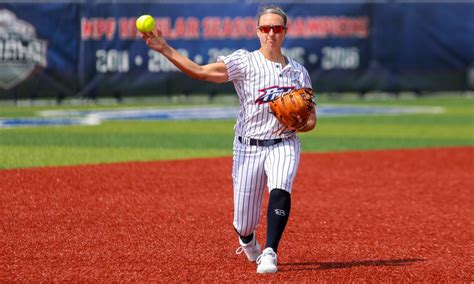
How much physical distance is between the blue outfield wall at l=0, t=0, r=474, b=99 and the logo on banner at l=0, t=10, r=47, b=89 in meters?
Answer: 0.02

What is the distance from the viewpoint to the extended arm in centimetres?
623

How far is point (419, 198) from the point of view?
10273 mm

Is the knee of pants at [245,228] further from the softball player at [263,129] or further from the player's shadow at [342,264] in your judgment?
the player's shadow at [342,264]

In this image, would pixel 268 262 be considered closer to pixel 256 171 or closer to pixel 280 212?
pixel 280 212

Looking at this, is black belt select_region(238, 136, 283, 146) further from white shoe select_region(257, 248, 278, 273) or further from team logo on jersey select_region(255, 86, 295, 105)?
white shoe select_region(257, 248, 278, 273)

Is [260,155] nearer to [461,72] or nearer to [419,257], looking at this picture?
[419,257]

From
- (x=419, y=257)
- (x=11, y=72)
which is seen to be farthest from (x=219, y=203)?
(x=11, y=72)

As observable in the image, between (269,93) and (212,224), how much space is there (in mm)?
2178

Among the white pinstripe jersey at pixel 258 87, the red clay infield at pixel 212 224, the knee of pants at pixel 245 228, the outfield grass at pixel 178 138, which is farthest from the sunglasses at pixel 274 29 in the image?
the outfield grass at pixel 178 138

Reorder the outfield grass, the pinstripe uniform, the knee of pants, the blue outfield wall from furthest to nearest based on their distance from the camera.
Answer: the blue outfield wall → the outfield grass → the knee of pants → the pinstripe uniform

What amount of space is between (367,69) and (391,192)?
41.3 feet

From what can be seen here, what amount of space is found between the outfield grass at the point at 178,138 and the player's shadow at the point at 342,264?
6.04 metres

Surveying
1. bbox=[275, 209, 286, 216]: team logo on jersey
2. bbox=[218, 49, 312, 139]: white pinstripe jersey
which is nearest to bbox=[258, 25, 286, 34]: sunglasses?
bbox=[218, 49, 312, 139]: white pinstripe jersey

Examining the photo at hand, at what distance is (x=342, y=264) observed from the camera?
22.5 feet
